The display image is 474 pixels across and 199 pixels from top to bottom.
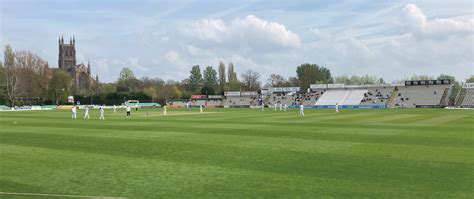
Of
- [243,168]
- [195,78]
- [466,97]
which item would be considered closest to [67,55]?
[195,78]

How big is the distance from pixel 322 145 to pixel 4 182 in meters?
12.0

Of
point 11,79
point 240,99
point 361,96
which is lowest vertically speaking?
point 240,99

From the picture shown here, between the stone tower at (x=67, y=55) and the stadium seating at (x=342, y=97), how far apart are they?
11800cm

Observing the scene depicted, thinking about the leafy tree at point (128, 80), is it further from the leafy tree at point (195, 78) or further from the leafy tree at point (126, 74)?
the leafy tree at point (195, 78)

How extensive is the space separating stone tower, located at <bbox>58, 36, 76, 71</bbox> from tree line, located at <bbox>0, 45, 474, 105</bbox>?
3443 cm

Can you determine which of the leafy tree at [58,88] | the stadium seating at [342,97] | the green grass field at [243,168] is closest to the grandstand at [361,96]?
→ the stadium seating at [342,97]

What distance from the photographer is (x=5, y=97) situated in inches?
3782

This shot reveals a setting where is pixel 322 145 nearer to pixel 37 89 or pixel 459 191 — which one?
pixel 459 191

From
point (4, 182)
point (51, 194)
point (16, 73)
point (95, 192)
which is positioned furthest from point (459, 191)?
point (16, 73)

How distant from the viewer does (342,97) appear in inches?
3986

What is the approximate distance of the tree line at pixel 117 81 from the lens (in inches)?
3748

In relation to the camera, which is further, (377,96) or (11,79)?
(377,96)

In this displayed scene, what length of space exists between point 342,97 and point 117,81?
92.7 meters

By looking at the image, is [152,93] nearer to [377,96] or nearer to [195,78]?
[195,78]
